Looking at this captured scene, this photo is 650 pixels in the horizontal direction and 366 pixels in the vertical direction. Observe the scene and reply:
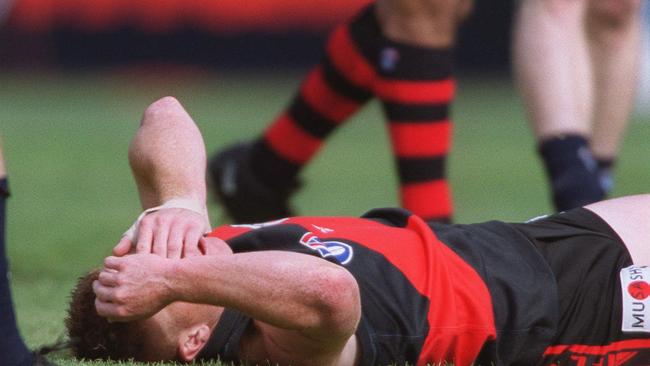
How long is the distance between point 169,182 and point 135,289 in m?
0.53

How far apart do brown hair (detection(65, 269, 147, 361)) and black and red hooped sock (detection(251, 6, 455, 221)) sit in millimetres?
1359

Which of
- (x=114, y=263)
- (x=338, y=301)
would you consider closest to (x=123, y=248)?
(x=114, y=263)

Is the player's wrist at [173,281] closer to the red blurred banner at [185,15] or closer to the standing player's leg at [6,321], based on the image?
the standing player's leg at [6,321]

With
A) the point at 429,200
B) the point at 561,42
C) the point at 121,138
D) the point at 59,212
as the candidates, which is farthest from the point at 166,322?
the point at 121,138

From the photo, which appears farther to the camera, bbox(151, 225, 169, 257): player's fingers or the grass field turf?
the grass field turf

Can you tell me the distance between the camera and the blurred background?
595 centimetres

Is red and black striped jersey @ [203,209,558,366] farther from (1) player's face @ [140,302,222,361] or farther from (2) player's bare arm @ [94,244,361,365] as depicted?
(2) player's bare arm @ [94,244,361,365]

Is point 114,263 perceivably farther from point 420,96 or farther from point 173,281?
point 420,96

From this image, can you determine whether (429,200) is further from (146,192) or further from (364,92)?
(146,192)

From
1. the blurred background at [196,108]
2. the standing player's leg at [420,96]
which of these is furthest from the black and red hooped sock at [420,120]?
the blurred background at [196,108]

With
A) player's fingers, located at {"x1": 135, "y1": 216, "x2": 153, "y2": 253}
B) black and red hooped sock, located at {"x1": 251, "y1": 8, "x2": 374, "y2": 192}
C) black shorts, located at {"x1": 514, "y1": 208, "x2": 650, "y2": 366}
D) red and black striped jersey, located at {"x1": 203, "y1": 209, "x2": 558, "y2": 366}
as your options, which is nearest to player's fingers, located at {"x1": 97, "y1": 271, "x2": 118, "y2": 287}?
player's fingers, located at {"x1": 135, "y1": 216, "x2": 153, "y2": 253}

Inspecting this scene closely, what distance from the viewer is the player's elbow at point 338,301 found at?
Result: 7.47 feet

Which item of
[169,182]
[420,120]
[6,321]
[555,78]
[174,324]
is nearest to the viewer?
[6,321]

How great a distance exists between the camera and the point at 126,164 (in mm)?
8031
